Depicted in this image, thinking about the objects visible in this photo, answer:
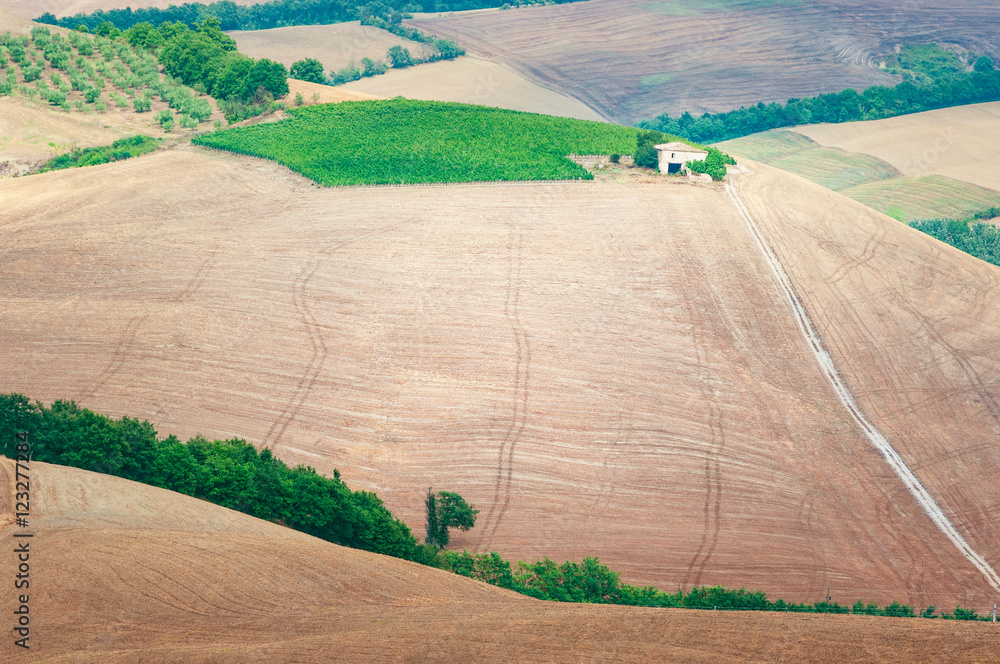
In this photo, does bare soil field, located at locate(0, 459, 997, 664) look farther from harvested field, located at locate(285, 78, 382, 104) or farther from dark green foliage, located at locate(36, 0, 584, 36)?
dark green foliage, located at locate(36, 0, 584, 36)

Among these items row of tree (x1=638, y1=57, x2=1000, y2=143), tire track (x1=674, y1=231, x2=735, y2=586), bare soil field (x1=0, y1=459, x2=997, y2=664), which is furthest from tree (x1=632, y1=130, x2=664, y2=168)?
row of tree (x1=638, y1=57, x2=1000, y2=143)

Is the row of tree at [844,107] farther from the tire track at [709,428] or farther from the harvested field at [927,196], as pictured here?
the tire track at [709,428]

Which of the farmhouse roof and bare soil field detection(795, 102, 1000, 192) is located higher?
the farmhouse roof

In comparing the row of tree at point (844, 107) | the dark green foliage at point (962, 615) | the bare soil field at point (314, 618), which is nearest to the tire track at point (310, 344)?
the bare soil field at point (314, 618)

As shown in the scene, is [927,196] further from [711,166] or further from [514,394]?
[514,394]

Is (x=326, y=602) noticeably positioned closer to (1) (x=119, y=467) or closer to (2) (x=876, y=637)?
(1) (x=119, y=467)
